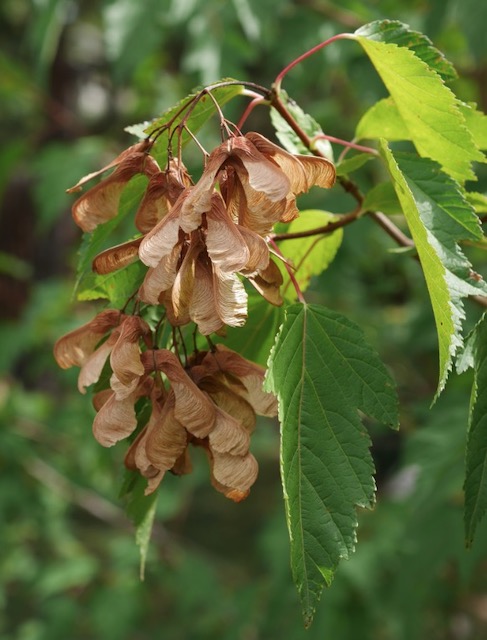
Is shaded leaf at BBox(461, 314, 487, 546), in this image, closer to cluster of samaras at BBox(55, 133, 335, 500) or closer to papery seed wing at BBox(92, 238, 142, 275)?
cluster of samaras at BBox(55, 133, 335, 500)

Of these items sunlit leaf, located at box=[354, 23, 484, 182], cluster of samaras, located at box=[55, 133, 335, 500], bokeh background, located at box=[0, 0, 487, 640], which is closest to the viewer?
cluster of samaras, located at box=[55, 133, 335, 500]

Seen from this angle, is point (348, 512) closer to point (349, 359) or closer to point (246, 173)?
point (349, 359)

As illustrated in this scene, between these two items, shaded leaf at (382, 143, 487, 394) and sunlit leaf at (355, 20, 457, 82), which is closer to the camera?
shaded leaf at (382, 143, 487, 394)

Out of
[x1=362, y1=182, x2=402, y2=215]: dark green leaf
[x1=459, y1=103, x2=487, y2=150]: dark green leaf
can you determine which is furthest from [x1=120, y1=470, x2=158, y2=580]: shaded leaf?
[x1=459, y1=103, x2=487, y2=150]: dark green leaf

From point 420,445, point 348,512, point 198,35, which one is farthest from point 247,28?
point 348,512

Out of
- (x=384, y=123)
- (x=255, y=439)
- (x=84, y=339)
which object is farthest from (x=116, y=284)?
(x=255, y=439)

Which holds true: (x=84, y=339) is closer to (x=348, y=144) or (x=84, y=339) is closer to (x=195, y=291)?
(x=195, y=291)
